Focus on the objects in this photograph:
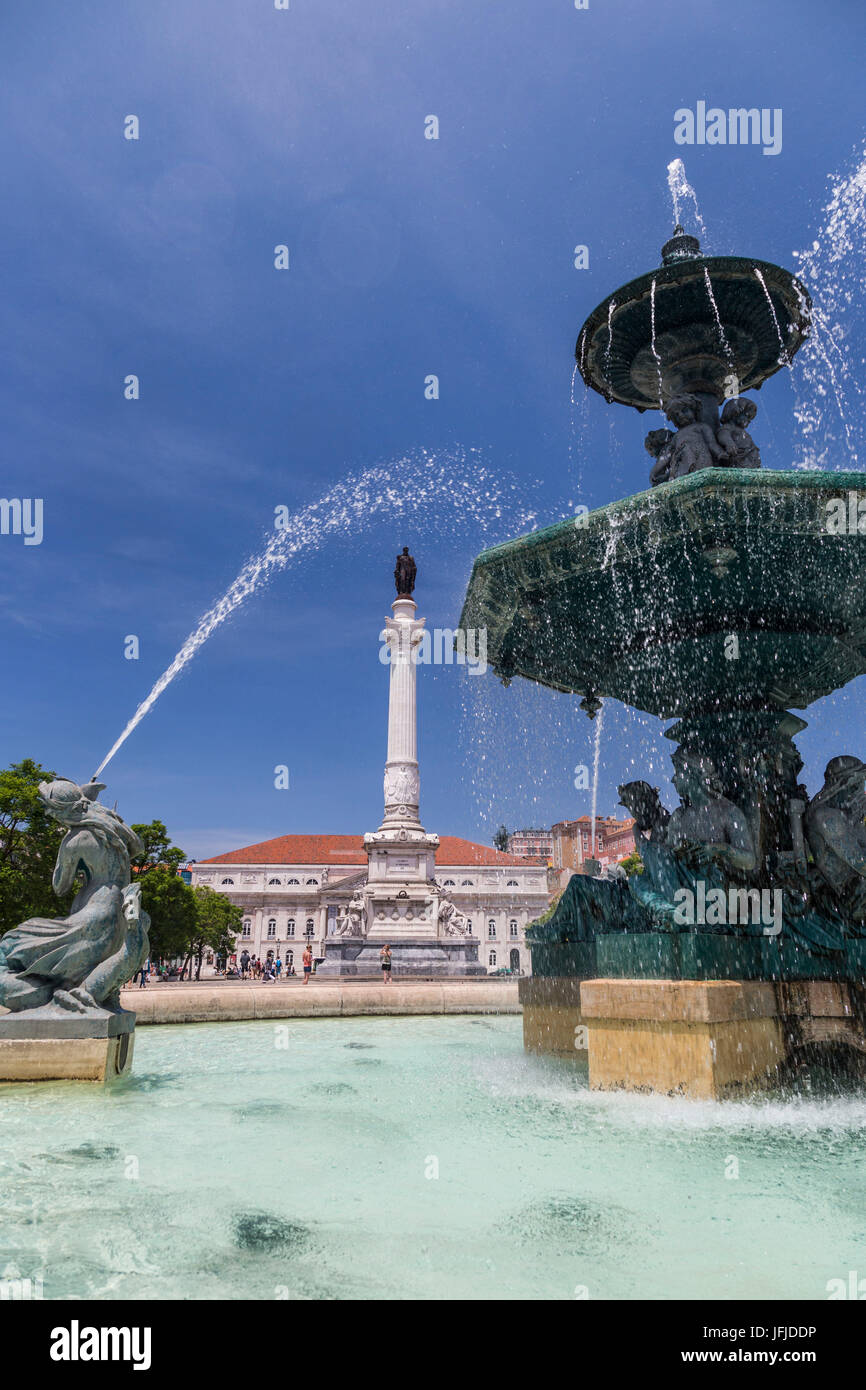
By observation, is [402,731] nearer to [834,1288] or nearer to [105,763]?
[105,763]

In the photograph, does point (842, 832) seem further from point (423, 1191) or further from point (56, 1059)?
point (56, 1059)

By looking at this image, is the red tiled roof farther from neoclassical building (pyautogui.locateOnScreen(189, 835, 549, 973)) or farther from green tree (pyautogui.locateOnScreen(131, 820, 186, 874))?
green tree (pyautogui.locateOnScreen(131, 820, 186, 874))

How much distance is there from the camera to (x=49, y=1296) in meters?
2.29

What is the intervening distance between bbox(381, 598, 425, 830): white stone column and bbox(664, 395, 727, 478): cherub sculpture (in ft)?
118

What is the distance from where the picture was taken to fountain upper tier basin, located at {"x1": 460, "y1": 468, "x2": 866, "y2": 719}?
5758mm

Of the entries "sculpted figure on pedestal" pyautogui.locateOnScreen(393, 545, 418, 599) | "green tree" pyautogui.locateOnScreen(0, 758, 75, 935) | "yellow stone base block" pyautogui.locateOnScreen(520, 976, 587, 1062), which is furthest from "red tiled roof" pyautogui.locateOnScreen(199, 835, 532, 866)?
"yellow stone base block" pyautogui.locateOnScreen(520, 976, 587, 1062)

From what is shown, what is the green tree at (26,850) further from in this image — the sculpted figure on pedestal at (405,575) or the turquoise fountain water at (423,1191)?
the sculpted figure on pedestal at (405,575)

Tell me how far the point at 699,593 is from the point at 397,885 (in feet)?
113

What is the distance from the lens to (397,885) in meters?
39.6

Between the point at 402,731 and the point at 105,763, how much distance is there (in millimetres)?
39613

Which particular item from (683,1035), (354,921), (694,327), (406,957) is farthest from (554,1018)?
(354,921)
